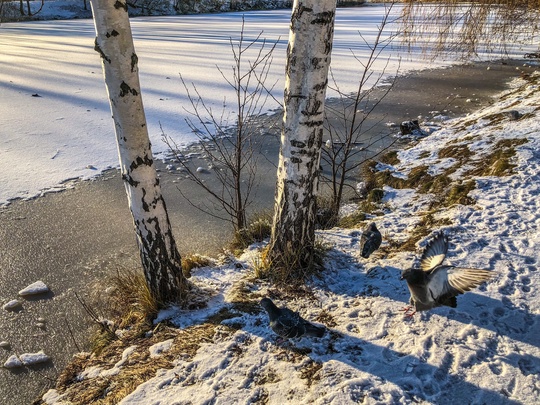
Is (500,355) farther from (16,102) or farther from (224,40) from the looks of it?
(224,40)

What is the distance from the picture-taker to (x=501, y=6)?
5.30 meters

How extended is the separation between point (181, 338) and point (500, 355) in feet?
6.32

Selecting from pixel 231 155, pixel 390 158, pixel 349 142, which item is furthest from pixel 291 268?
pixel 390 158

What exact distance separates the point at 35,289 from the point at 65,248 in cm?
71

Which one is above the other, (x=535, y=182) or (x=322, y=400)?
(x=535, y=182)

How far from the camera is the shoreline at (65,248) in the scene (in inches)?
121

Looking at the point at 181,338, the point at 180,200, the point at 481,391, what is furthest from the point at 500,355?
the point at 180,200

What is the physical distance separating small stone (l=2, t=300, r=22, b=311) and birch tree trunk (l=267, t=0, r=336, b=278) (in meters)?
2.29

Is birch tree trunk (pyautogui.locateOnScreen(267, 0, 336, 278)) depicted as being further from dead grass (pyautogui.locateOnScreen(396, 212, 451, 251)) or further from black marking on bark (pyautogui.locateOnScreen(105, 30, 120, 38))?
black marking on bark (pyautogui.locateOnScreen(105, 30, 120, 38))

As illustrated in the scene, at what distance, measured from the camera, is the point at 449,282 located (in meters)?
2.24

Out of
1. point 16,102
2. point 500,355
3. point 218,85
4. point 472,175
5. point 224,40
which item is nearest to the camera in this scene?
point 500,355

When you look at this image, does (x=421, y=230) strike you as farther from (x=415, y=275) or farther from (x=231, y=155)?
(x=231, y=155)

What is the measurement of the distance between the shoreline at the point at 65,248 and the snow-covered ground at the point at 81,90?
61 centimetres

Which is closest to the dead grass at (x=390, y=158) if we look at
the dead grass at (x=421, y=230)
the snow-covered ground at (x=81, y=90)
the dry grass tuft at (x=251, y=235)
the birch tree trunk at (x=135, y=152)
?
the dead grass at (x=421, y=230)
